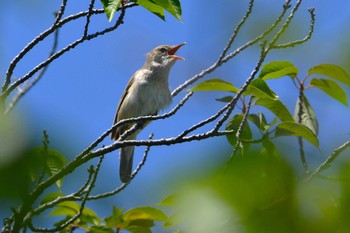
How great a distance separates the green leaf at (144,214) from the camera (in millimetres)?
3498

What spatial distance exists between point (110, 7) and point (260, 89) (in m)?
1.43

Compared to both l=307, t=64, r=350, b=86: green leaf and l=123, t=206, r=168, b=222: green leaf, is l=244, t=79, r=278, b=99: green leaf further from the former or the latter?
l=123, t=206, r=168, b=222: green leaf

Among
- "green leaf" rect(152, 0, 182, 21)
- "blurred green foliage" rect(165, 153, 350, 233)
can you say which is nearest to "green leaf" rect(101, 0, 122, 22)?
"green leaf" rect(152, 0, 182, 21)

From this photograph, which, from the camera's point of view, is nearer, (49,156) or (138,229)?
(49,156)

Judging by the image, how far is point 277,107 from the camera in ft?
12.1

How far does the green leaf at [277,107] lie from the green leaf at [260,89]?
3cm

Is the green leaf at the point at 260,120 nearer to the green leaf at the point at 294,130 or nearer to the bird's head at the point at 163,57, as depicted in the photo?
the green leaf at the point at 294,130

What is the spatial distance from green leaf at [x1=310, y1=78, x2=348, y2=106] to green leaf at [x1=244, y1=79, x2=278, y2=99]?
44cm

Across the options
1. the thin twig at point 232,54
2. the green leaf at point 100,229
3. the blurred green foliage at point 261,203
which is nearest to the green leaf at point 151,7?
the thin twig at point 232,54

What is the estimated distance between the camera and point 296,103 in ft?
14.7

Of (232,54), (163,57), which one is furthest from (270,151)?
(163,57)

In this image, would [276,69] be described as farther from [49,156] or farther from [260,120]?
[49,156]

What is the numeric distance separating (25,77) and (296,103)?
2.01 m

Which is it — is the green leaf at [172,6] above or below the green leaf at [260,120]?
above
